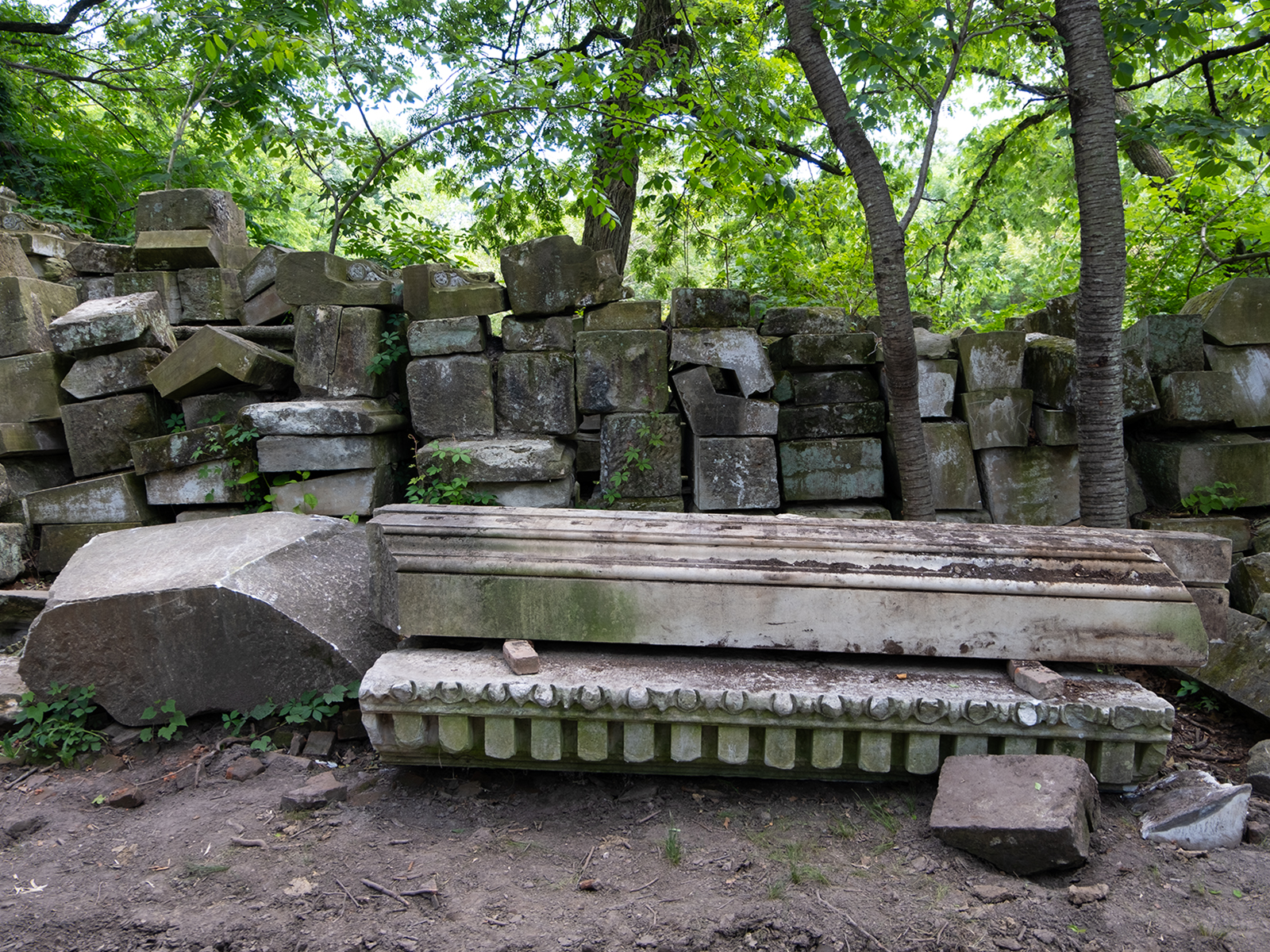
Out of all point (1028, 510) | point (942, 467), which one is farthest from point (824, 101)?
point (1028, 510)

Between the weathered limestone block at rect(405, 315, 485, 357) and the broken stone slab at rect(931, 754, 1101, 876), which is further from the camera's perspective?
the weathered limestone block at rect(405, 315, 485, 357)

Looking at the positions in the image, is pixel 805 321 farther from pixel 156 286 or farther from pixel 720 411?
pixel 156 286

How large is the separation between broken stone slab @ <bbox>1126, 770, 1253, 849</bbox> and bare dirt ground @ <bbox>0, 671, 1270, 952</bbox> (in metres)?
0.04

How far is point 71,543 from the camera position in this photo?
4062 millimetres

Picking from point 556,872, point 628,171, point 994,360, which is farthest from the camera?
point 628,171

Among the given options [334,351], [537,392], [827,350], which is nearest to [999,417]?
[827,350]

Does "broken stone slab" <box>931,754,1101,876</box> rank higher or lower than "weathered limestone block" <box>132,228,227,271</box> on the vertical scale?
lower

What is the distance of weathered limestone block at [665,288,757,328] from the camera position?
157 inches

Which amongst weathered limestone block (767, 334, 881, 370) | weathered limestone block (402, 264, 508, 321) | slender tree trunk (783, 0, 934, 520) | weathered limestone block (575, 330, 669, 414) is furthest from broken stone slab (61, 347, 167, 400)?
slender tree trunk (783, 0, 934, 520)

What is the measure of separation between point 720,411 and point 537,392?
3.12 feet

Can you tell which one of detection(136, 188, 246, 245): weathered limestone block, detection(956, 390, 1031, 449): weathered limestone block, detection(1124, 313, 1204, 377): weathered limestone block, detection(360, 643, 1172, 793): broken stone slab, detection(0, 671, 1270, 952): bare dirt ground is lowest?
detection(0, 671, 1270, 952): bare dirt ground

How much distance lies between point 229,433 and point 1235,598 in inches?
185

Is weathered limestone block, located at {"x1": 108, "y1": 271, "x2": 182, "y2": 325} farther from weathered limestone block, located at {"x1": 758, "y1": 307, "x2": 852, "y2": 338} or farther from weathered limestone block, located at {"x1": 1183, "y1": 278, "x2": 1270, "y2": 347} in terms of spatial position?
weathered limestone block, located at {"x1": 1183, "y1": 278, "x2": 1270, "y2": 347}

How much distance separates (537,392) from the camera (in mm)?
4035
